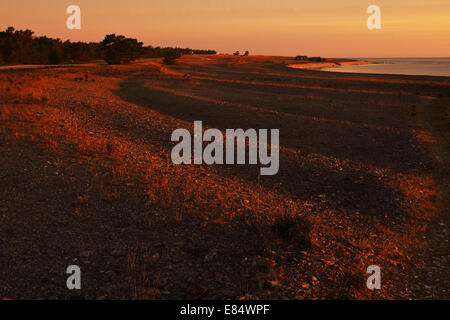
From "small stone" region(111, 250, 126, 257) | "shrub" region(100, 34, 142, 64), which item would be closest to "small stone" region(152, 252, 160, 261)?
"small stone" region(111, 250, 126, 257)

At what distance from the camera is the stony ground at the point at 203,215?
6297 mm

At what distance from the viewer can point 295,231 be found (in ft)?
25.1

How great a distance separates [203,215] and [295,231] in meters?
2.59

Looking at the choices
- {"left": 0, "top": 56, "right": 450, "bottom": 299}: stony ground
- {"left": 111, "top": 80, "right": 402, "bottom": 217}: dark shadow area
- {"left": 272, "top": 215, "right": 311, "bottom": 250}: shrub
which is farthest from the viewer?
{"left": 111, "top": 80, "right": 402, "bottom": 217}: dark shadow area

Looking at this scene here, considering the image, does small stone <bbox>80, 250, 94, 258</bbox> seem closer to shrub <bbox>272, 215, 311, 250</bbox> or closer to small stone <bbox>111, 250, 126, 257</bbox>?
small stone <bbox>111, 250, 126, 257</bbox>

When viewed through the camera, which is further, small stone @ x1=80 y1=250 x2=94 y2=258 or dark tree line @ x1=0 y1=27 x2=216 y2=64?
dark tree line @ x1=0 y1=27 x2=216 y2=64

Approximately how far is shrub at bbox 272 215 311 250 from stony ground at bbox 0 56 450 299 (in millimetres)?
145

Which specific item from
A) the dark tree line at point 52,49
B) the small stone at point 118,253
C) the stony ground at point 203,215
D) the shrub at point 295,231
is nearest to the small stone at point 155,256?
the stony ground at point 203,215

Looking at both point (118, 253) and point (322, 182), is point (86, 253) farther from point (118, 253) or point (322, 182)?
point (322, 182)

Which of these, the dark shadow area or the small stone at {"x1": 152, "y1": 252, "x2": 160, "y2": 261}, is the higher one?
the dark shadow area

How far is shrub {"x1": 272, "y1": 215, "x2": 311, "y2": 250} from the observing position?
755 cm

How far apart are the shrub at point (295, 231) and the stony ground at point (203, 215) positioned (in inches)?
5.7

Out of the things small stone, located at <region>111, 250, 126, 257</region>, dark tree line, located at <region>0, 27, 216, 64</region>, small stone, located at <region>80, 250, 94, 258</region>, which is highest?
dark tree line, located at <region>0, 27, 216, 64</region>

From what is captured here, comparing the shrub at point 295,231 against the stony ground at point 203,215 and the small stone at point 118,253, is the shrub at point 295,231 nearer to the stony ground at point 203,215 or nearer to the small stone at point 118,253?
the stony ground at point 203,215
